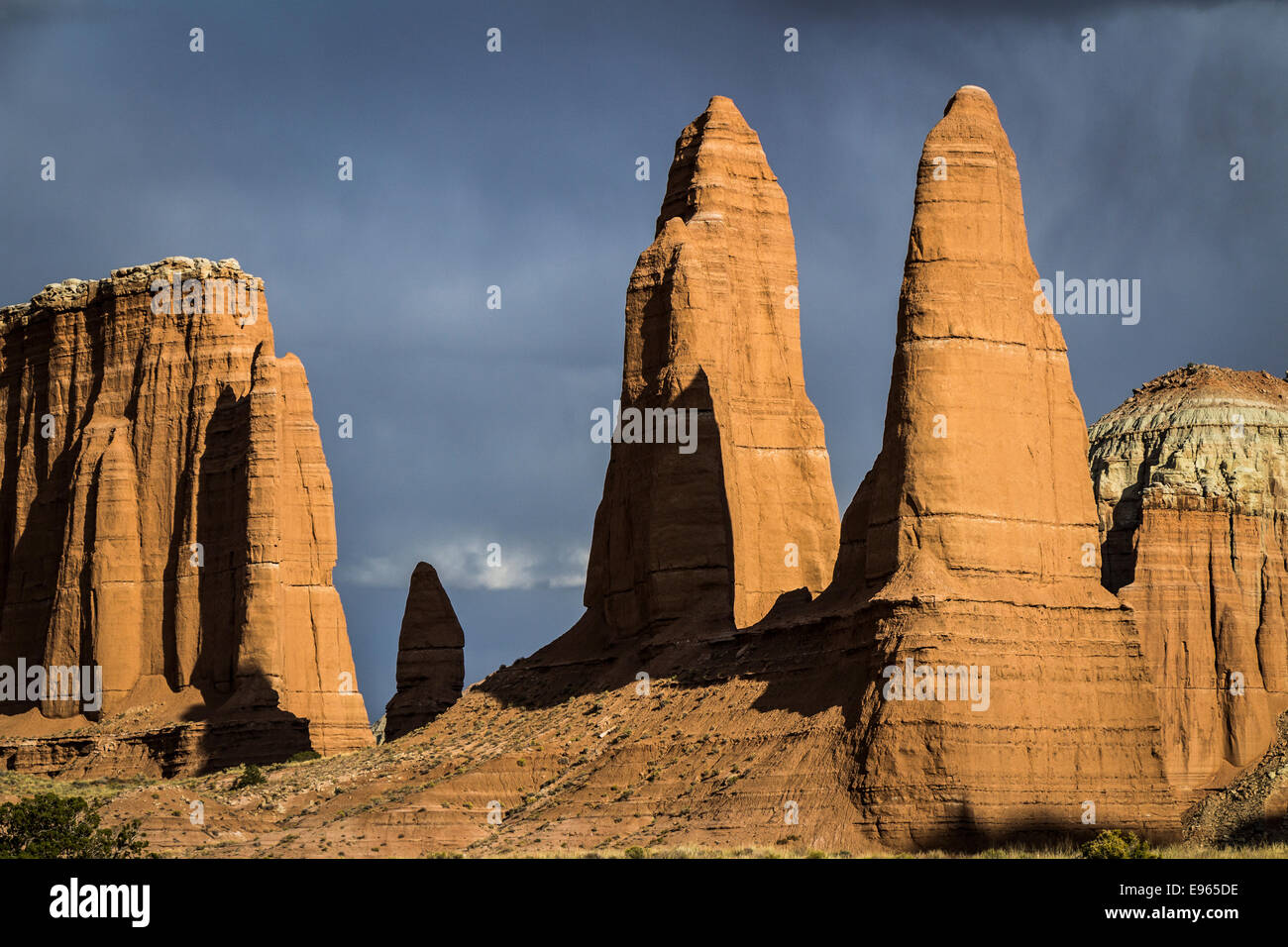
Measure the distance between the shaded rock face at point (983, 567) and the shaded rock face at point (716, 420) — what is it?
434 inches

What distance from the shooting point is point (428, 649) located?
283 feet

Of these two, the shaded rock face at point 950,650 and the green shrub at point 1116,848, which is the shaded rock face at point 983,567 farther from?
the green shrub at point 1116,848

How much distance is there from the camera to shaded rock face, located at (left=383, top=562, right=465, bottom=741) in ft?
282

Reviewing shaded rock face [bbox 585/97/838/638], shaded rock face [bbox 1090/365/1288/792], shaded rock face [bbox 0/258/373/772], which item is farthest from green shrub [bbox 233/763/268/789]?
shaded rock face [bbox 1090/365/1288/792]

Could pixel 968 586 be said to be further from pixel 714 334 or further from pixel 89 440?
pixel 89 440

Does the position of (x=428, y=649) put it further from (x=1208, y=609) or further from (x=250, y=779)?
(x=1208, y=609)

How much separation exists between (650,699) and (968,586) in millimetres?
15739

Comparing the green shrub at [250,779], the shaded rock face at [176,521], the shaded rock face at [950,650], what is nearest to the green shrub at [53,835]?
the shaded rock face at [950,650]

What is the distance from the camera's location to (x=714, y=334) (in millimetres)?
76125

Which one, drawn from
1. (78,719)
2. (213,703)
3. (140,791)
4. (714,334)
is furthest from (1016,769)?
(78,719)

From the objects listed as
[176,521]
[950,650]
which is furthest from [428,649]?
[950,650]

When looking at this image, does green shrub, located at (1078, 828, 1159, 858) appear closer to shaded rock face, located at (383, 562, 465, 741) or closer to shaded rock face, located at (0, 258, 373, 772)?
shaded rock face, located at (383, 562, 465, 741)

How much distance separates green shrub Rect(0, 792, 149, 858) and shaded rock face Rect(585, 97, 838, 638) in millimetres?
23748
